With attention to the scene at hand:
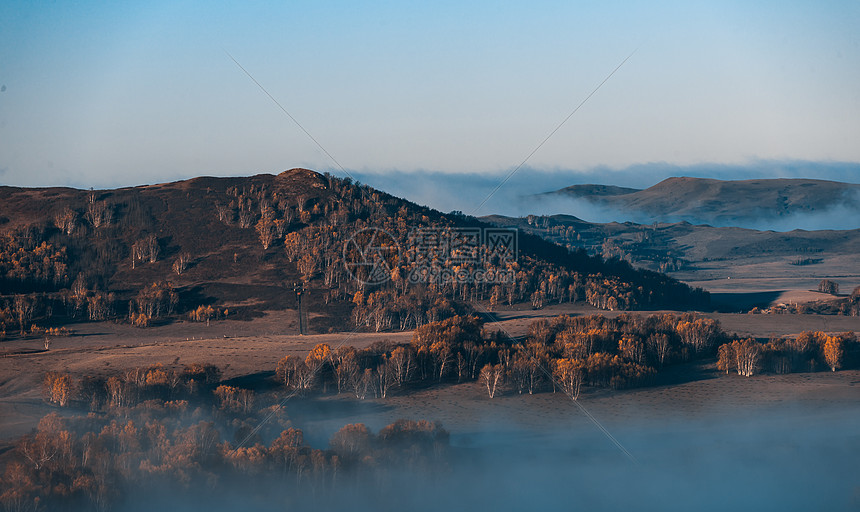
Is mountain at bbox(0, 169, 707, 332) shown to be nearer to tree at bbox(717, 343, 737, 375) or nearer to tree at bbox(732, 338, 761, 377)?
tree at bbox(717, 343, 737, 375)

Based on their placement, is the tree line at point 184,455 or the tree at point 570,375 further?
the tree at point 570,375

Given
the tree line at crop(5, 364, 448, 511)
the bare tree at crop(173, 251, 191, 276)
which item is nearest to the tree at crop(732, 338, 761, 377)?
the tree line at crop(5, 364, 448, 511)

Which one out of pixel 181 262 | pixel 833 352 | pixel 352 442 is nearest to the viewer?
pixel 352 442

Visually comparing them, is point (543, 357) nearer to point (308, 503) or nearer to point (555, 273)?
point (308, 503)

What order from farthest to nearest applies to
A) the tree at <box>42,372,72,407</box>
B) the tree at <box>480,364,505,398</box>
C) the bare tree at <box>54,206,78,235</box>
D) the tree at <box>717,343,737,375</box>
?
the bare tree at <box>54,206,78,235</box>, the tree at <box>717,343,737,375</box>, the tree at <box>480,364,505,398</box>, the tree at <box>42,372,72,407</box>

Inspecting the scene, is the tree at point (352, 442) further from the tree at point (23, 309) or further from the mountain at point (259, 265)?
the tree at point (23, 309)

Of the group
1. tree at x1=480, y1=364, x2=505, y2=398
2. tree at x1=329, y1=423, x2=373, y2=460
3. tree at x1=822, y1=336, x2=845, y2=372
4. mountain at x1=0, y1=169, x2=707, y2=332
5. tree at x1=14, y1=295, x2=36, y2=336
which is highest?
mountain at x1=0, y1=169, x2=707, y2=332

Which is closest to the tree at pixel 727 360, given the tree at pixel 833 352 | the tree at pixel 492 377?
the tree at pixel 833 352

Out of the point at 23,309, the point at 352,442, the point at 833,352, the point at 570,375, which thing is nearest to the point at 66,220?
the point at 23,309

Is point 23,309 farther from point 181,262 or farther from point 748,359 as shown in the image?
point 748,359
